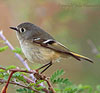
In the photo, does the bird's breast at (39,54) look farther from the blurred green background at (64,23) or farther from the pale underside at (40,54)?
the blurred green background at (64,23)

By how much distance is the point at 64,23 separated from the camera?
5.33m

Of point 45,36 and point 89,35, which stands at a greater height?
point 45,36

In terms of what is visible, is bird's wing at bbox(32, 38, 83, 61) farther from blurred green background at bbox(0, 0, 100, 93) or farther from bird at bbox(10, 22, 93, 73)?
blurred green background at bbox(0, 0, 100, 93)

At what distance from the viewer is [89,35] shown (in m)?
5.69

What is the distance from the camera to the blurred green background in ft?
15.0

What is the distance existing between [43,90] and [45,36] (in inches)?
39.1

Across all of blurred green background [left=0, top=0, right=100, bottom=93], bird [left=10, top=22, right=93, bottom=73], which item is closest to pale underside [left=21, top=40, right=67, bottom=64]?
bird [left=10, top=22, right=93, bottom=73]

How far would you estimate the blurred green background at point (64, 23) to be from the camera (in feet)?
15.0

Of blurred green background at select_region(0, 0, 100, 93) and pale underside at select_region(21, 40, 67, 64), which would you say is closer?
pale underside at select_region(21, 40, 67, 64)

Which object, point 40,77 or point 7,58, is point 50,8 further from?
point 40,77

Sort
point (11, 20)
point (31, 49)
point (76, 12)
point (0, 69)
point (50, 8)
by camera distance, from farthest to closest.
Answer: point (11, 20) < point (50, 8) < point (76, 12) < point (31, 49) < point (0, 69)

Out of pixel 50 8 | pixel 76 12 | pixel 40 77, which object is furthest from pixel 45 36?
pixel 50 8

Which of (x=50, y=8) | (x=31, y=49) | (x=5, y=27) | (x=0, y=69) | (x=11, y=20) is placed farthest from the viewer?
(x=5, y=27)

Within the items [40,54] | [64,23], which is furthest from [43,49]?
[64,23]
